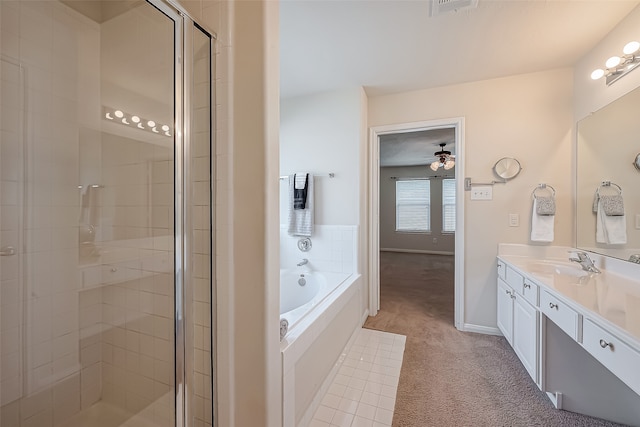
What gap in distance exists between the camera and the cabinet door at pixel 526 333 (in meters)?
1.70

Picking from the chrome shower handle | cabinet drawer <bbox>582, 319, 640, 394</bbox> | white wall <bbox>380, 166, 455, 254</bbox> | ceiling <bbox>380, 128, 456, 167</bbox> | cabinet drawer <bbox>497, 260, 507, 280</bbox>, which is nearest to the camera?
cabinet drawer <bbox>582, 319, 640, 394</bbox>

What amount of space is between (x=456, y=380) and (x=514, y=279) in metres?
0.90

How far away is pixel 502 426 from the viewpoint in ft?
4.85

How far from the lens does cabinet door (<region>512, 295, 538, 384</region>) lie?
66.9 inches

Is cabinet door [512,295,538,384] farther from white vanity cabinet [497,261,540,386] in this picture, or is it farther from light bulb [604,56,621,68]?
light bulb [604,56,621,68]

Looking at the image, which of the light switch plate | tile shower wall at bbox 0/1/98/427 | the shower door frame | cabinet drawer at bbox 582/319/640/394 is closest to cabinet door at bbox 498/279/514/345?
the light switch plate

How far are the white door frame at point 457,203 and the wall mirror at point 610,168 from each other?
875mm

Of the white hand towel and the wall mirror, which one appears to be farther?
the white hand towel

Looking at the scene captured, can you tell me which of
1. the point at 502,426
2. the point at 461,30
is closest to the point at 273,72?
the point at 461,30

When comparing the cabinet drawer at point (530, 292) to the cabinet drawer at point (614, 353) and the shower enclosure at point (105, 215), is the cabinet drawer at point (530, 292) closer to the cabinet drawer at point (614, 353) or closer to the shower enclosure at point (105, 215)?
the cabinet drawer at point (614, 353)

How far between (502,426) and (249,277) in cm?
167

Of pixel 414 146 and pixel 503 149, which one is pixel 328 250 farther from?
pixel 414 146

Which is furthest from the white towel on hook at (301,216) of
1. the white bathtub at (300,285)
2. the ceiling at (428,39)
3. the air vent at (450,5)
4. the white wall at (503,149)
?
the air vent at (450,5)

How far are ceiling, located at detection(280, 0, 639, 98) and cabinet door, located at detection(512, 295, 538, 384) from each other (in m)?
1.91
